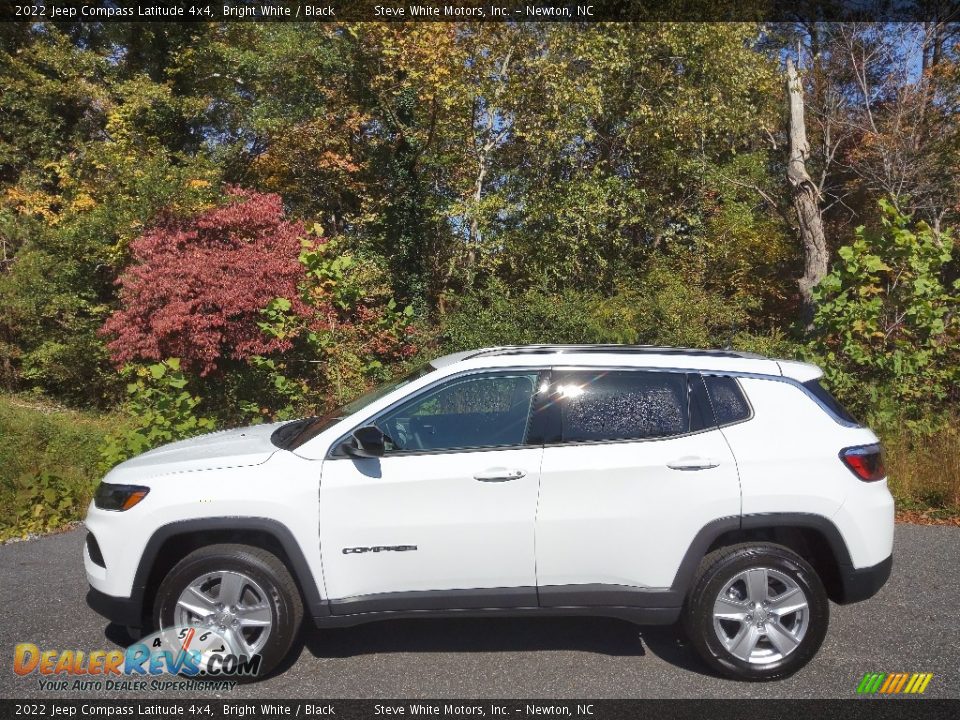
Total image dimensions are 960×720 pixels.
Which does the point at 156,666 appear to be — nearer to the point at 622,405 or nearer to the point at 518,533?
the point at 518,533

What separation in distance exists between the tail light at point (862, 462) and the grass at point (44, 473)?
6.53 metres

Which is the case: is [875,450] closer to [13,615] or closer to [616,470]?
[616,470]

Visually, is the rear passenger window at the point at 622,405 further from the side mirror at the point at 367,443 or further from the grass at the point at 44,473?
the grass at the point at 44,473

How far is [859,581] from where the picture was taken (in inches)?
163

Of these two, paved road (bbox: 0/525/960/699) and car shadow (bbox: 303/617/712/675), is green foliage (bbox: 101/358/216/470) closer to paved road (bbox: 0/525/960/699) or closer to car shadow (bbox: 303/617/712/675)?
paved road (bbox: 0/525/960/699)

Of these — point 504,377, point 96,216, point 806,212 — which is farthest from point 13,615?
point 806,212

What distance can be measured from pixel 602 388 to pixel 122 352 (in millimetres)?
8258

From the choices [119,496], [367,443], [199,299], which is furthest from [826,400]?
[199,299]

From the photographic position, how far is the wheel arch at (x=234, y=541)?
158 inches

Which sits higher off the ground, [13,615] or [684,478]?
[684,478]

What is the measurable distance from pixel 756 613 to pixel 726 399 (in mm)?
1115

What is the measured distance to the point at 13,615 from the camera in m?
5.01

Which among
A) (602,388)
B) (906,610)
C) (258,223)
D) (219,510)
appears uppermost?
(258,223)

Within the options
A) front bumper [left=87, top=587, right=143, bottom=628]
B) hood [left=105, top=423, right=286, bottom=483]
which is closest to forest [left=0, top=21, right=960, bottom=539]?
hood [left=105, top=423, right=286, bottom=483]
